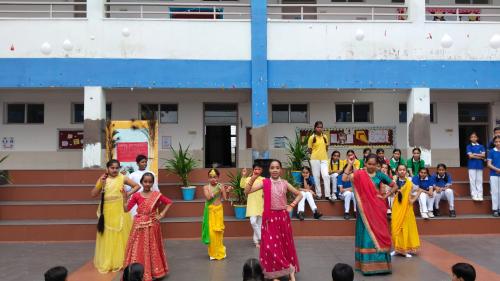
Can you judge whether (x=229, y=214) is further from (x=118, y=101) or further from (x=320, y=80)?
(x=118, y=101)

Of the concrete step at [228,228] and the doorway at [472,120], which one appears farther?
the doorway at [472,120]

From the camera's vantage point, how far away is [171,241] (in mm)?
8539

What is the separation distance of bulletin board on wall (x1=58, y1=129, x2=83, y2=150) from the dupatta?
990 centimetres

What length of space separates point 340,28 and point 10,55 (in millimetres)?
8586

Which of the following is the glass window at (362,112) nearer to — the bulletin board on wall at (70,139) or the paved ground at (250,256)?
the paved ground at (250,256)

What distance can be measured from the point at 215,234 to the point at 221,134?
7226 mm

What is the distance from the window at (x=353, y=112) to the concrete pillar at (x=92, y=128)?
714 centimetres

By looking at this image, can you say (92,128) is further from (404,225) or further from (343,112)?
(404,225)

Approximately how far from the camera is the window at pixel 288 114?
13.7m

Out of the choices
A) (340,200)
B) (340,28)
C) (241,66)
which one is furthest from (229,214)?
(340,28)

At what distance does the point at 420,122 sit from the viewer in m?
11.5

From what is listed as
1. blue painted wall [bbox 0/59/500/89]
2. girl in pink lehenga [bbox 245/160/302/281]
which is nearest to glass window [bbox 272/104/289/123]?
blue painted wall [bbox 0/59/500/89]

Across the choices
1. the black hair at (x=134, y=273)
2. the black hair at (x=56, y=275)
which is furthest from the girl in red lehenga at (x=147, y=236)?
the black hair at (x=56, y=275)

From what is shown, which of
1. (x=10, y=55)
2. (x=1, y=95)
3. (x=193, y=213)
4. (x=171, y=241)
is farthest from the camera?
(x=1, y=95)
